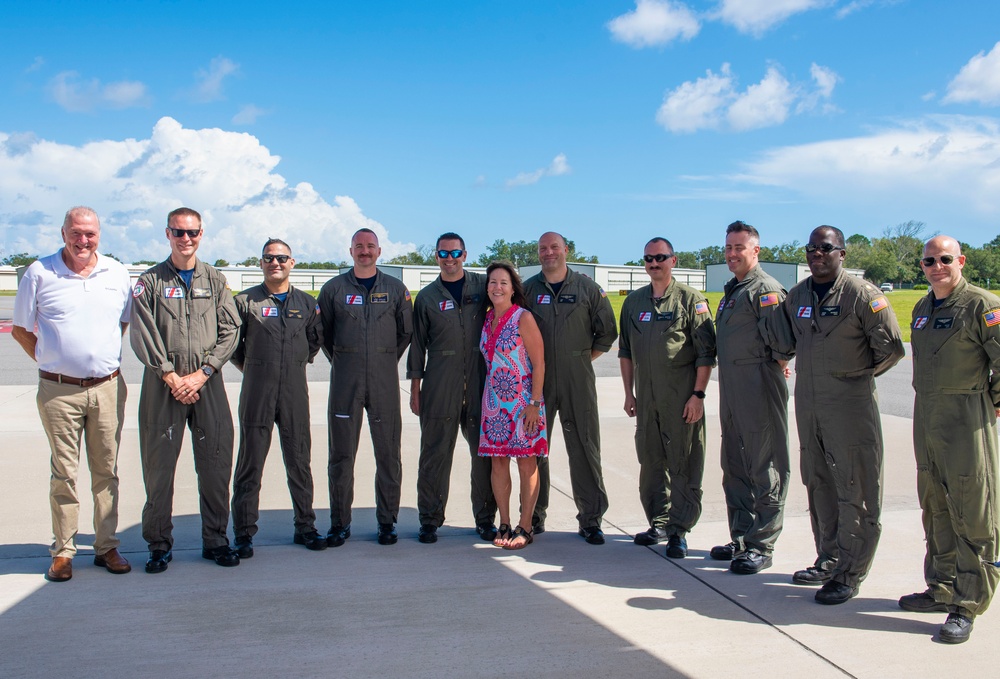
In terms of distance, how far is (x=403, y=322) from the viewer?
5.12m

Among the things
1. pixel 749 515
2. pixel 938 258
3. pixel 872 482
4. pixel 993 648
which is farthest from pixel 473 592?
pixel 938 258

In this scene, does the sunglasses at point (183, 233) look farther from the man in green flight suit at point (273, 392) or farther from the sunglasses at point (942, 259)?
the sunglasses at point (942, 259)

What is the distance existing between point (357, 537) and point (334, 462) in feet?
1.79

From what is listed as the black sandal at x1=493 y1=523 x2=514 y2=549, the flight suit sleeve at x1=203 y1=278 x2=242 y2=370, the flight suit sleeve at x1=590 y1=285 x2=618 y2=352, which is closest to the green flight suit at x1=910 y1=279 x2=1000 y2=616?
the flight suit sleeve at x1=590 y1=285 x2=618 y2=352

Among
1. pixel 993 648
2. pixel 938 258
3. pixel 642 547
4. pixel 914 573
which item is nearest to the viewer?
pixel 993 648

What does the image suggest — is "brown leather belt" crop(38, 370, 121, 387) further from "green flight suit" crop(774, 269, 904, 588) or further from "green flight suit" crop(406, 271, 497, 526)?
"green flight suit" crop(774, 269, 904, 588)

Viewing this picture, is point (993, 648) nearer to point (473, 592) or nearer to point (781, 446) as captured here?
point (781, 446)

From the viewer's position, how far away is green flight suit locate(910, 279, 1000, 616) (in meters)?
3.54

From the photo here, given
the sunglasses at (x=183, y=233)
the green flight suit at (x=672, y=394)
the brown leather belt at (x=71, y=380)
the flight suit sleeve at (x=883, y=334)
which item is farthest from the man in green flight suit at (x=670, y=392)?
the brown leather belt at (x=71, y=380)

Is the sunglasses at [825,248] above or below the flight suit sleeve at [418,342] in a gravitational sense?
above

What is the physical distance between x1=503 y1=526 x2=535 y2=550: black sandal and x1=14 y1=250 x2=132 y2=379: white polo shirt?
2625 mm

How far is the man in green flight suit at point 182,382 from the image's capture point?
14.4ft

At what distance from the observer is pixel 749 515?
4590mm

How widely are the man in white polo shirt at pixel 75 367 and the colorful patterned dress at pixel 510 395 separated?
225 centimetres
